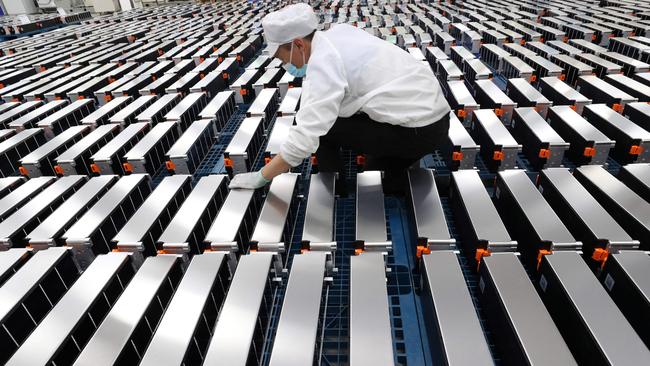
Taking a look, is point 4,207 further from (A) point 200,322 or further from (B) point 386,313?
(B) point 386,313

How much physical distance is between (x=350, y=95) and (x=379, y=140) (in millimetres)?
459

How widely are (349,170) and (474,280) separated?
1.84 m

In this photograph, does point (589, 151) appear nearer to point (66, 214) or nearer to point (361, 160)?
point (361, 160)

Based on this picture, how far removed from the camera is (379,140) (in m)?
3.01

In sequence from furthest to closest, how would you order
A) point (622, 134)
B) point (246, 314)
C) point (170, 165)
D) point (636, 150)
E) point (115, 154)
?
point (115, 154), point (170, 165), point (622, 134), point (636, 150), point (246, 314)

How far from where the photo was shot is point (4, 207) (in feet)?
10.4

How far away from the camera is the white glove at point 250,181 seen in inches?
119

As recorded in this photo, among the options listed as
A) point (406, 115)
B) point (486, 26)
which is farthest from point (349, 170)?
point (486, 26)

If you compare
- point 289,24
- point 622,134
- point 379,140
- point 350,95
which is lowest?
point 622,134

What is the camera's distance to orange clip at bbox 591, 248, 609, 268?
7.57ft

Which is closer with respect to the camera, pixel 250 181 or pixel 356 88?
pixel 356 88

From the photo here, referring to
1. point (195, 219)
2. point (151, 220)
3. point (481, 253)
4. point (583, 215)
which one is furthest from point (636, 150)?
point (151, 220)

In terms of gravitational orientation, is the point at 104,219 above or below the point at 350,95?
below

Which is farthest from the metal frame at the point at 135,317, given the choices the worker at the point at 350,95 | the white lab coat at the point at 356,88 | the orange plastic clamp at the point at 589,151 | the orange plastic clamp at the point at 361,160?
the orange plastic clamp at the point at 589,151
